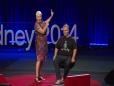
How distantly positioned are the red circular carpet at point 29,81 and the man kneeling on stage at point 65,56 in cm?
43

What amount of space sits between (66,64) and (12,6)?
887cm

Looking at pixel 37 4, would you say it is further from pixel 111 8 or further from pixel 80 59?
pixel 80 59

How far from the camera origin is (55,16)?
1866cm

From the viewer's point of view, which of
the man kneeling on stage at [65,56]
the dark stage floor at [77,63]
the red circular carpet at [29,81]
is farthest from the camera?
the dark stage floor at [77,63]

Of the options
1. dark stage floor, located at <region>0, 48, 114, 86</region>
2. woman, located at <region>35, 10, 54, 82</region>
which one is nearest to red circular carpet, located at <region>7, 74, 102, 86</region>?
woman, located at <region>35, 10, 54, 82</region>

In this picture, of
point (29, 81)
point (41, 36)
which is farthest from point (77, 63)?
point (41, 36)

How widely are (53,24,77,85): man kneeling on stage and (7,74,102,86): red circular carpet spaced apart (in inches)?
17.0

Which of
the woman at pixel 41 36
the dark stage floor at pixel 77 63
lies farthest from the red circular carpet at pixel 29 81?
the dark stage floor at pixel 77 63

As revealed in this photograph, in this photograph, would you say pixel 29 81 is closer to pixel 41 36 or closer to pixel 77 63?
pixel 41 36

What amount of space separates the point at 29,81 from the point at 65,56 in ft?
3.83

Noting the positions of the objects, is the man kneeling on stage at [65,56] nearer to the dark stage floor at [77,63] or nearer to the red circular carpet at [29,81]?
the red circular carpet at [29,81]

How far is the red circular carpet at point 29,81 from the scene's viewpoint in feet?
35.7

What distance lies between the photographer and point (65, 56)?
10734mm

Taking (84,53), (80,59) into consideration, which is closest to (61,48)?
(80,59)
